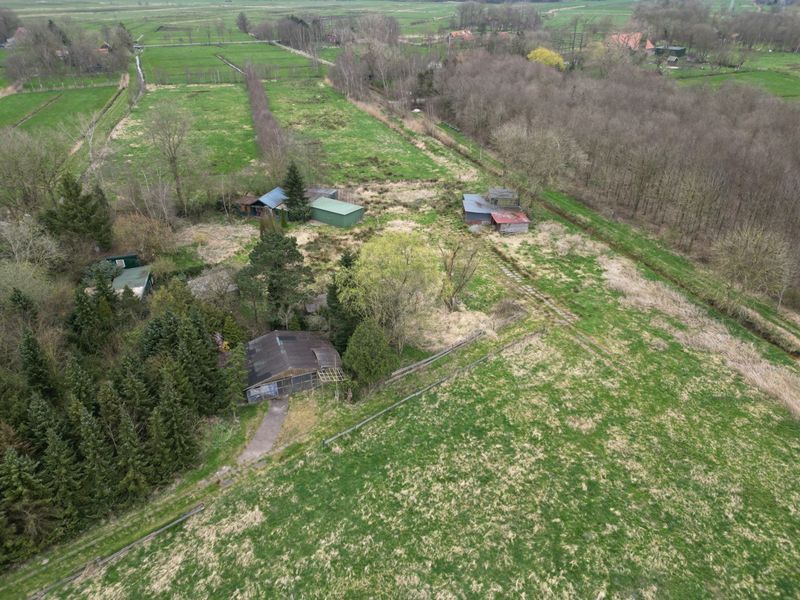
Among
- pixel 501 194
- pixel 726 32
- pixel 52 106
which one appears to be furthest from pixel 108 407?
pixel 726 32

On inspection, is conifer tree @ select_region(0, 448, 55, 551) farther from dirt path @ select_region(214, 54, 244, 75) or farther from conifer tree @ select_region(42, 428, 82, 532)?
dirt path @ select_region(214, 54, 244, 75)

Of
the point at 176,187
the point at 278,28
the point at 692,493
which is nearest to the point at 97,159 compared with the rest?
the point at 176,187

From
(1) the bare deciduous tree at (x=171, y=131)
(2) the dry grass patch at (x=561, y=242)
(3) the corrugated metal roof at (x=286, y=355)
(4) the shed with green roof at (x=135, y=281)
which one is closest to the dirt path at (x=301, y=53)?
(1) the bare deciduous tree at (x=171, y=131)

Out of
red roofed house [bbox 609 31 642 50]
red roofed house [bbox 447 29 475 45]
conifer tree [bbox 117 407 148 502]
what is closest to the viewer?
conifer tree [bbox 117 407 148 502]

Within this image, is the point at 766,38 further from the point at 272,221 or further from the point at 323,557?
the point at 323,557

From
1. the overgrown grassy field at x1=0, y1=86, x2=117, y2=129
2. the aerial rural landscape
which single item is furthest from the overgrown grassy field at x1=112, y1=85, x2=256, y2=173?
the overgrown grassy field at x1=0, y1=86, x2=117, y2=129

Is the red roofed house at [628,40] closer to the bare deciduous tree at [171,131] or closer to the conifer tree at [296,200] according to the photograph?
the conifer tree at [296,200]
